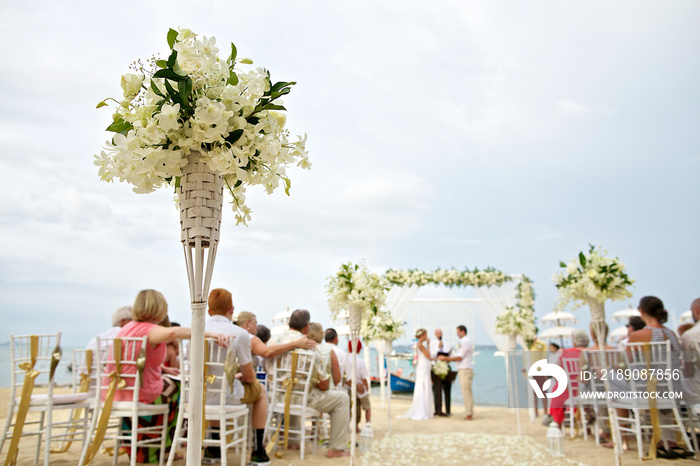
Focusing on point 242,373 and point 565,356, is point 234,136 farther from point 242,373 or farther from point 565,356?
point 565,356

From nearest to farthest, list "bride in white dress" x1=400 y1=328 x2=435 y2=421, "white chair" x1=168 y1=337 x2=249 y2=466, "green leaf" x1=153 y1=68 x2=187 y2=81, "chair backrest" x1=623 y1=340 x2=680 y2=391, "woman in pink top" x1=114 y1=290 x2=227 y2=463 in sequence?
1. "green leaf" x1=153 y1=68 x2=187 y2=81
2. "white chair" x1=168 y1=337 x2=249 y2=466
3. "woman in pink top" x1=114 y1=290 x2=227 y2=463
4. "chair backrest" x1=623 y1=340 x2=680 y2=391
5. "bride in white dress" x1=400 y1=328 x2=435 y2=421

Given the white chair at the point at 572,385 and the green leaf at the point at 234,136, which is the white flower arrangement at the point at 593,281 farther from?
the green leaf at the point at 234,136

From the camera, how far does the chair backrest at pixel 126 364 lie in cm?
373

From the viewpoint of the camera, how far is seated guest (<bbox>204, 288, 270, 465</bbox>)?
13.3 ft

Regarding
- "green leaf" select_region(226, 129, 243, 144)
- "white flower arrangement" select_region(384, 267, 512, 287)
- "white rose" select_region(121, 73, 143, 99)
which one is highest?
"white flower arrangement" select_region(384, 267, 512, 287)

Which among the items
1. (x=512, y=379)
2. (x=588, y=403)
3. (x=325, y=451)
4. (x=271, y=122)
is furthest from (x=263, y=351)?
(x=512, y=379)

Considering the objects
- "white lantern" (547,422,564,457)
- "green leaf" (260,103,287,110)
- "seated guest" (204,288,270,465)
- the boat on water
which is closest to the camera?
"green leaf" (260,103,287,110)

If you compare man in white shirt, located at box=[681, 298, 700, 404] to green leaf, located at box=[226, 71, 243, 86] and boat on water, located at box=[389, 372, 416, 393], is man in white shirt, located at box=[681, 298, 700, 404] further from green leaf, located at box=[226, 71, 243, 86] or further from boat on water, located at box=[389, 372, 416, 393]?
boat on water, located at box=[389, 372, 416, 393]

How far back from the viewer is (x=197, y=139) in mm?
1507

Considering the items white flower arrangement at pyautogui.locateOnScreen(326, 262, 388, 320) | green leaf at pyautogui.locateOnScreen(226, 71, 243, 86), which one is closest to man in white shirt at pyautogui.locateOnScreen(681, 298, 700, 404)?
white flower arrangement at pyautogui.locateOnScreen(326, 262, 388, 320)

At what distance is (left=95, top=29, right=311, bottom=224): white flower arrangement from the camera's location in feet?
4.83

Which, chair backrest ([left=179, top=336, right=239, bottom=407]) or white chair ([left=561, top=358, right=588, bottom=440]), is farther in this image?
white chair ([left=561, top=358, right=588, bottom=440])

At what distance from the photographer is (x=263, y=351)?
15.7ft

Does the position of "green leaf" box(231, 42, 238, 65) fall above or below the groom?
above
